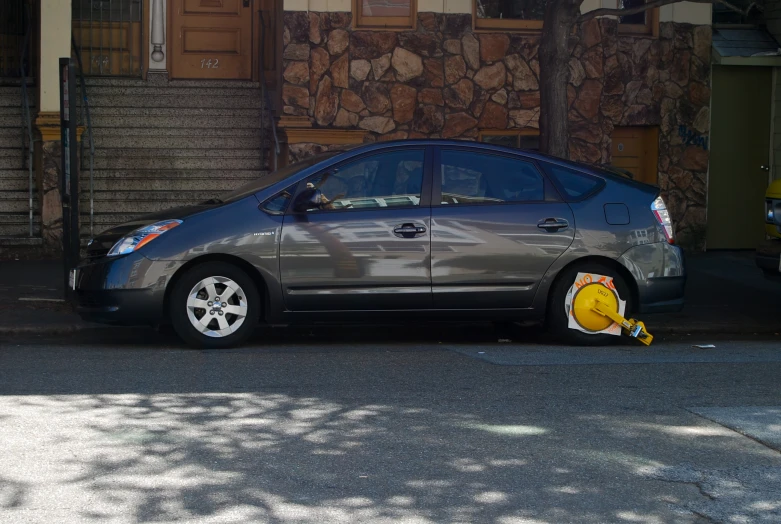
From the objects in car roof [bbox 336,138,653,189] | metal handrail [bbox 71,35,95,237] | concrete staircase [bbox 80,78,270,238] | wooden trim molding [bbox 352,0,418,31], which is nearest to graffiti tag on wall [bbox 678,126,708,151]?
wooden trim molding [bbox 352,0,418,31]

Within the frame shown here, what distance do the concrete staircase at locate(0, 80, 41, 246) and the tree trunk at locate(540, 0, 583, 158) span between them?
21.3ft

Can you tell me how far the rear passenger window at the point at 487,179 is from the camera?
9.02 m

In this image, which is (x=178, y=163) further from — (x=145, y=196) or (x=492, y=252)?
(x=492, y=252)

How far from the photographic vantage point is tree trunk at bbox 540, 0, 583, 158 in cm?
1155

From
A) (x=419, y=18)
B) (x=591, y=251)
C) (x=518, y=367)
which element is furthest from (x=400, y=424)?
(x=419, y=18)

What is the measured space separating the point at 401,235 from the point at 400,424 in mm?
2687

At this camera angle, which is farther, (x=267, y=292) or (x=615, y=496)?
(x=267, y=292)

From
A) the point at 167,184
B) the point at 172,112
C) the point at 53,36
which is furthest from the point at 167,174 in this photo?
the point at 53,36

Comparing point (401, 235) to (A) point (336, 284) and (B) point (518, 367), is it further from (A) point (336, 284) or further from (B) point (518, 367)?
(B) point (518, 367)

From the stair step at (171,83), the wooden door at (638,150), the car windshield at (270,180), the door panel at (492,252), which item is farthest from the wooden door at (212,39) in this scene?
the door panel at (492,252)

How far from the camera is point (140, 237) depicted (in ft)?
28.5

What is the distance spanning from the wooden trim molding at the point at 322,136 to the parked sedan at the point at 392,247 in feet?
17.3

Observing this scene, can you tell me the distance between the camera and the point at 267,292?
28.7 ft

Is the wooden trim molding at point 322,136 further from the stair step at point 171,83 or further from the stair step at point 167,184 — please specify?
the stair step at point 171,83
